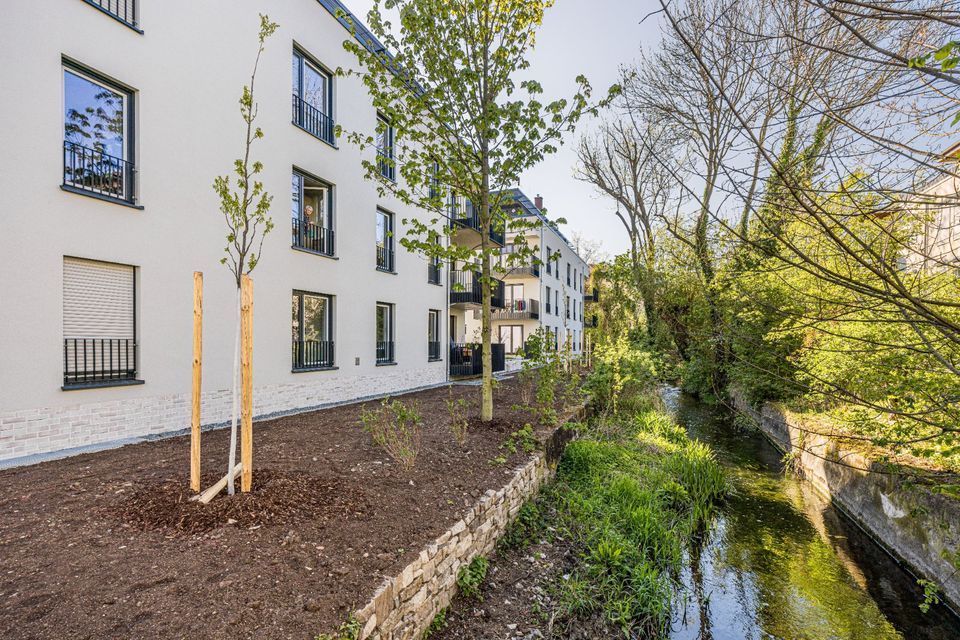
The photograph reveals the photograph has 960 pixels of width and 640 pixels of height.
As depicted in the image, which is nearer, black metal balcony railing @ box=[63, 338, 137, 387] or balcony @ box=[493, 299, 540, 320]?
black metal balcony railing @ box=[63, 338, 137, 387]

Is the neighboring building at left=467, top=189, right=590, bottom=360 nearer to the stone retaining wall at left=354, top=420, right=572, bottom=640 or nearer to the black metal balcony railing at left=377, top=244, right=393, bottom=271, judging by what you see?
the black metal balcony railing at left=377, top=244, right=393, bottom=271

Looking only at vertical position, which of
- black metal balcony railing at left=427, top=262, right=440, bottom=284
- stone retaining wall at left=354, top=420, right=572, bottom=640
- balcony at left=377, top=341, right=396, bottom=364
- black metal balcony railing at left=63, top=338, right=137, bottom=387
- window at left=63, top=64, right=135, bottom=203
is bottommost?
stone retaining wall at left=354, top=420, right=572, bottom=640

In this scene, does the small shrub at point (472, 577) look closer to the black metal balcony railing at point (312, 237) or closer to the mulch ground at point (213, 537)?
the mulch ground at point (213, 537)

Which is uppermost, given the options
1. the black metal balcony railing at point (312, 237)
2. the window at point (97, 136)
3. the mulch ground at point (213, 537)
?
the window at point (97, 136)

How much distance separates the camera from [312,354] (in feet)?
35.3

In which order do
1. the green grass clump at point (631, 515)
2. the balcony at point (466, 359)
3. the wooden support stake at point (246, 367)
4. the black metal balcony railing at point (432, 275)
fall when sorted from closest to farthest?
the wooden support stake at point (246, 367) → the green grass clump at point (631, 515) → the black metal balcony railing at point (432, 275) → the balcony at point (466, 359)

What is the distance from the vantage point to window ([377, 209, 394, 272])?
13.4 m

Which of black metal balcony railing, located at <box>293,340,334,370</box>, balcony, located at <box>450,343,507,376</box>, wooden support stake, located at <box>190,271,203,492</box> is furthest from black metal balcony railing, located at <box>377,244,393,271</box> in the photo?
wooden support stake, located at <box>190,271,203,492</box>

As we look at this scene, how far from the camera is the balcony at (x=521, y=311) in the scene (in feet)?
88.2

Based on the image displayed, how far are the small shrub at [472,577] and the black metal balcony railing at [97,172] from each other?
721 cm

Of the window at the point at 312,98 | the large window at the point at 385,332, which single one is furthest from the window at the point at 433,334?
the window at the point at 312,98

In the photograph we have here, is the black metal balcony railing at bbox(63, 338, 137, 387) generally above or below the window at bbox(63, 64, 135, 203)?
below

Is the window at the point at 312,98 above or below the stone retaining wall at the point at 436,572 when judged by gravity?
above

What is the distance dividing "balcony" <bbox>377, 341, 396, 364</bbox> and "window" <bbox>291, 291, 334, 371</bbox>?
2.05 m
